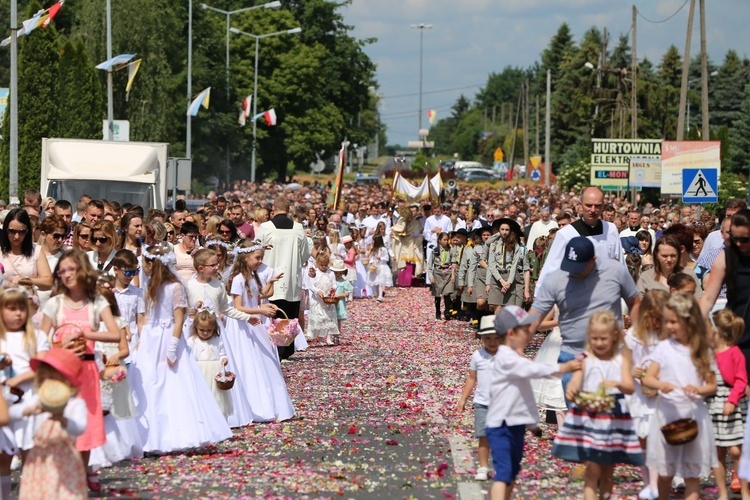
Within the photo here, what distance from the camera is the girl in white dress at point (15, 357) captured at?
8.12 m

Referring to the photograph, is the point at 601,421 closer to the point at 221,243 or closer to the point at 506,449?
the point at 506,449

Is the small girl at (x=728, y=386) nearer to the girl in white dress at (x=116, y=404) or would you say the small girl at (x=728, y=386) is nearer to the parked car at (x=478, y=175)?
the girl in white dress at (x=116, y=404)

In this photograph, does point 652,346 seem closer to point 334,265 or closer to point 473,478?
point 473,478

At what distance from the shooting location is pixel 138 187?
91.9ft

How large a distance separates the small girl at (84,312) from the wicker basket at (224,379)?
9.47ft

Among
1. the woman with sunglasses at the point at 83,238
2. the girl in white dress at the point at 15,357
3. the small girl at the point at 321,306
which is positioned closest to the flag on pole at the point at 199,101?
the small girl at the point at 321,306

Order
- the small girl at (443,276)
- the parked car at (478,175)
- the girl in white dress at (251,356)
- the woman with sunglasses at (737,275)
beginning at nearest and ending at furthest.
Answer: the woman with sunglasses at (737,275)
the girl in white dress at (251,356)
the small girl at (443,276)
the parked car at (478,175)

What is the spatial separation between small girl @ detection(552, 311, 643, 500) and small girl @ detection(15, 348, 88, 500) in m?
2.76

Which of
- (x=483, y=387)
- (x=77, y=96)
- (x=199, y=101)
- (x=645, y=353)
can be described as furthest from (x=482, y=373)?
(x=199, y=101)

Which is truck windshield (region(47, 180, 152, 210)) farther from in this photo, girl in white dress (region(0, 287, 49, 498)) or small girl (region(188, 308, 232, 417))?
girl in white dress (region(0, 287, 49, 498))

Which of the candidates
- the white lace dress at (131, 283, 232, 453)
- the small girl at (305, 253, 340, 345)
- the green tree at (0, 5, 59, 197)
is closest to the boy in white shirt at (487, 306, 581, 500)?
the white lace dress at (131, 283, 232, 453)

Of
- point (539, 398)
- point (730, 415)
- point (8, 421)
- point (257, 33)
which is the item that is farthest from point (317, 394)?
point (257, 33)

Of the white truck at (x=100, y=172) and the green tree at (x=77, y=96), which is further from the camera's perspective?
the green tree at (x=77, y=96)

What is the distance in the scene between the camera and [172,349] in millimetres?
11086
